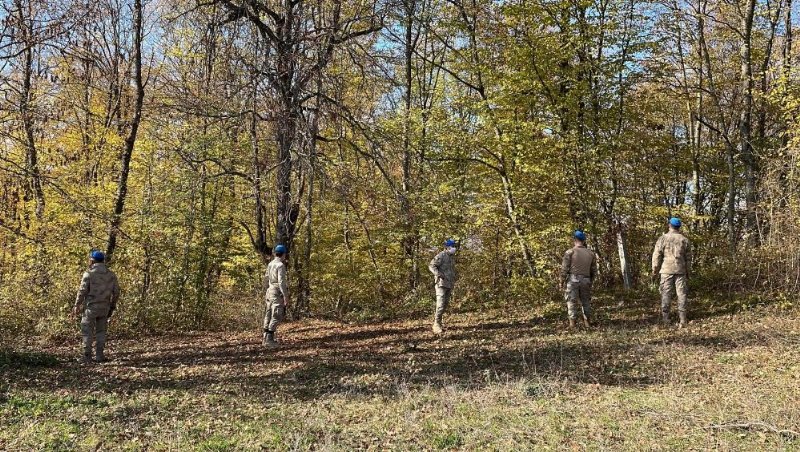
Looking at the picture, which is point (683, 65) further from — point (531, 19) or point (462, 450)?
point (462, 450)

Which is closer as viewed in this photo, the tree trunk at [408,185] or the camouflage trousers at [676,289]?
the camouflage trousers at [676,289]

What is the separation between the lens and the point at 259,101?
29.0ft

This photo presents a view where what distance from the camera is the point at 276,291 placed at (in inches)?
395

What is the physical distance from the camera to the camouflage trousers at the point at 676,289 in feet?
32.9

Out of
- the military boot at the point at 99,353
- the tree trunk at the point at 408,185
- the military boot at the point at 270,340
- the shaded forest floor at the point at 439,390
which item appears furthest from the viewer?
the tree trunk at the point at 408,185

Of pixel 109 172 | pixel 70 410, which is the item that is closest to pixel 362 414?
pixel 70 410

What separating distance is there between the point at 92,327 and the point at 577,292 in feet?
27.8

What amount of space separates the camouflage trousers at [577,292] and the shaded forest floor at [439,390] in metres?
0.43

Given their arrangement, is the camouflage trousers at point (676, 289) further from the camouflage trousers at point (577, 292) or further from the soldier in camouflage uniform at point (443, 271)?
the soldier in camouflage uniform at point (443, 271)

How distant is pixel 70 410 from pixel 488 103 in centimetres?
1012

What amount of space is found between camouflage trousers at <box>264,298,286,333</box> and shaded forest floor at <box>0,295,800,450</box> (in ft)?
1.54

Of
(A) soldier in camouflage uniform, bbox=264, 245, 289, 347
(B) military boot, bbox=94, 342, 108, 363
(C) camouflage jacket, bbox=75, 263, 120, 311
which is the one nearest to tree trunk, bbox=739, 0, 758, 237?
(A) soldier in camouflage uniform, bbox=264, 245, 289, 347

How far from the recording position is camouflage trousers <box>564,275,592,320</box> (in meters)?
10.5

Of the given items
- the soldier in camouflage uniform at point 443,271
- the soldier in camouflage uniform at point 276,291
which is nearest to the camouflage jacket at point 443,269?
the soldier in camouflage uniform at point 443,271
